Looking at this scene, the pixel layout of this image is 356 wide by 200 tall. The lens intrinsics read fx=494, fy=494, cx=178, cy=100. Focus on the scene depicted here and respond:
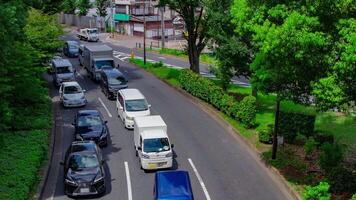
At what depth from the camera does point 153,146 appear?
2506 cm

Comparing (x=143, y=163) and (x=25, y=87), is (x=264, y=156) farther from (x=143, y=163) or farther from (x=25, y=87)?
(x=25, y=87)

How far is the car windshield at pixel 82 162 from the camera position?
23031 millimetres

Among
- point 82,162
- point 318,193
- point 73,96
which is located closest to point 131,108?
point 73,96

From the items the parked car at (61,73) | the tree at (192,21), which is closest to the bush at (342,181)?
the tree at (192,21)

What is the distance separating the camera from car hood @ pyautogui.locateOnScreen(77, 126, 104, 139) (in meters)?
28.1

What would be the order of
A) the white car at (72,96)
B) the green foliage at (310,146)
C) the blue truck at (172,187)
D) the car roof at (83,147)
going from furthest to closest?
the white car at (72,96)
the green foliage at (310,146)
the car roof at (83,147)
the blue truck at (172,187)

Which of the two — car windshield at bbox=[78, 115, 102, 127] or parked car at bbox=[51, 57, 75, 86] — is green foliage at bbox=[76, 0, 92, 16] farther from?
car windshield at bbox=[78, 115, 102, 127]

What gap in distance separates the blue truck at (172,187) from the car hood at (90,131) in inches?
309

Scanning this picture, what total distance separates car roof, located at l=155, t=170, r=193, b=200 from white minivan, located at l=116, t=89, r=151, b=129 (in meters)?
10.4

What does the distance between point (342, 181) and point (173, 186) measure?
755 centimetres

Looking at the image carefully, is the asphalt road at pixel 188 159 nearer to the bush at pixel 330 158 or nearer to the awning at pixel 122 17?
the bush at pixel 330 158

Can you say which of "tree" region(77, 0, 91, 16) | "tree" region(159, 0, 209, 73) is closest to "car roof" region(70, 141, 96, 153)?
"tree" region(159, 0, 209, 73)

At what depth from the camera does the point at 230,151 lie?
2833cm

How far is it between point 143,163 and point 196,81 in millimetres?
15263
